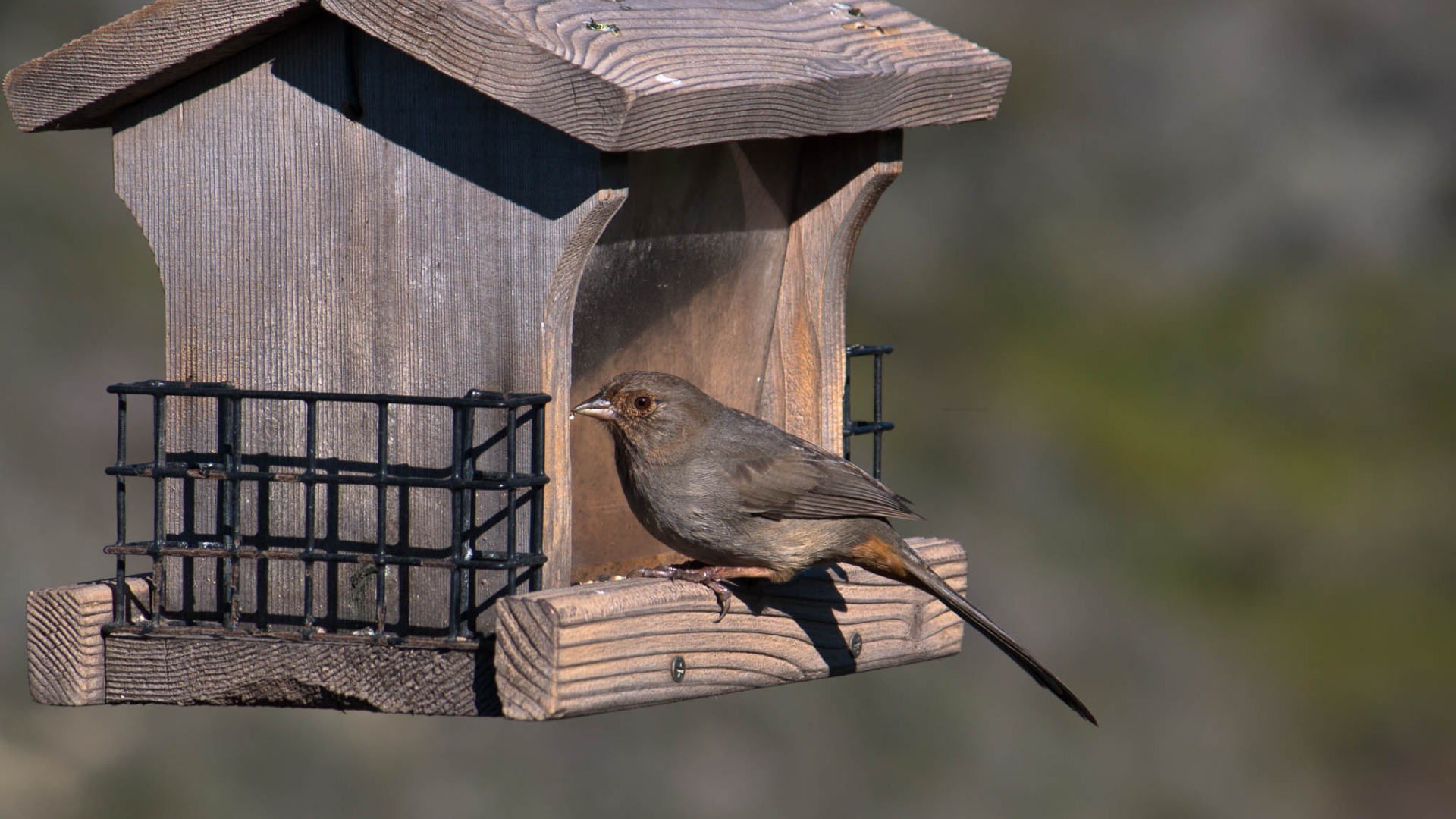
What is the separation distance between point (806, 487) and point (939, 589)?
0.54m

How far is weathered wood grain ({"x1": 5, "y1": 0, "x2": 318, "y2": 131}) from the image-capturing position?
15.3 ft

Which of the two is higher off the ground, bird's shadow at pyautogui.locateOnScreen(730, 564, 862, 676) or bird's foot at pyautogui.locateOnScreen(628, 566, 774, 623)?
bird's foot at pyautogui.locateOnScreen(628, 566, 774, 623)

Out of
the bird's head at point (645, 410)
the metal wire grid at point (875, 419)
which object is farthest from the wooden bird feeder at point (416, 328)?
the metal wire grid at point (875, 419)

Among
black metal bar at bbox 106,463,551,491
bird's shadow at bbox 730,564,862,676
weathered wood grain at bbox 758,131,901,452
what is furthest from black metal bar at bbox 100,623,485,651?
weathered wood grain at bbox 758,131,901,452

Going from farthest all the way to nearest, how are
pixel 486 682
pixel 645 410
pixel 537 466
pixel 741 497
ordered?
1. pixel 741 497
2. pixel 645 410
3. pixel 537 466
4. pixel 486 682

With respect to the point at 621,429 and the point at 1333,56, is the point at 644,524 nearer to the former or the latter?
the point at 621,429

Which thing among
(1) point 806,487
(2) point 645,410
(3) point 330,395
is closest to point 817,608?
(1) point 806,487

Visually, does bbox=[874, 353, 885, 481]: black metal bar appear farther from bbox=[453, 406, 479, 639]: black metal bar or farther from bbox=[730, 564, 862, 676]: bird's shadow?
bbox=[453, 406, 479, 639]: black metal bar

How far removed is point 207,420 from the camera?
4.93 meters

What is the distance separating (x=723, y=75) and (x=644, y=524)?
4.19ft

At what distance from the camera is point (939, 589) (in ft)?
17.8

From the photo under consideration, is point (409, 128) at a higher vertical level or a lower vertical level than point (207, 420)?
higher

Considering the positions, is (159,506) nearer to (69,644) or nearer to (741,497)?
(69,644)

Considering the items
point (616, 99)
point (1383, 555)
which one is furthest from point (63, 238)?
point (1383, 555)
